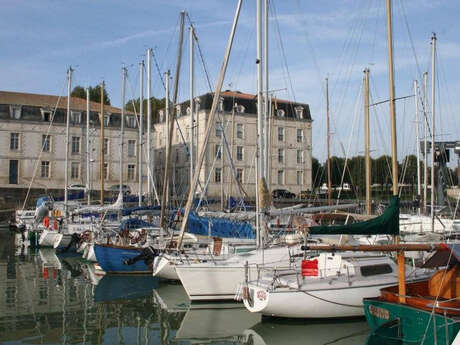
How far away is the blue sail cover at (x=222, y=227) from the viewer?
82.4 ft

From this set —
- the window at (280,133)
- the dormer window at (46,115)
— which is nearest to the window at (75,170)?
the dormer window at (46,115)

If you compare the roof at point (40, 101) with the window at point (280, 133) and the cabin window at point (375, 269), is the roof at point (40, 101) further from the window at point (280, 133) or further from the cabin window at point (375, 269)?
the cabin window at point (375, 269)

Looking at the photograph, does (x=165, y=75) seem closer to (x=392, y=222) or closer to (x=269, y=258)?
(x=269, y=258)

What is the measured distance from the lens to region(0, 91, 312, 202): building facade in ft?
197

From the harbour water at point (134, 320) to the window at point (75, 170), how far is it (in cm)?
3983

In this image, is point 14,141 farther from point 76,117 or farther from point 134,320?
point 134,320

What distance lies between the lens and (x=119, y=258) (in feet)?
81.0

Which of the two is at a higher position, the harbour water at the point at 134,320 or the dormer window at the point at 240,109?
the dormer window at the point at 240,109

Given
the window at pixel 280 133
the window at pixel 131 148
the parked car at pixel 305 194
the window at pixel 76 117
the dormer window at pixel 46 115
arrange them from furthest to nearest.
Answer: the window at pixel 280 133 → the window at pixel 131 148 → the parked car at pixel 305 194 → the window at pixel 76 117 → the dormer window at pixel 46 115

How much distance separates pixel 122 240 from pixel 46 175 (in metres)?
38.9

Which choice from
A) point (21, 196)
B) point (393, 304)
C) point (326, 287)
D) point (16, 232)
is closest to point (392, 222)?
point (393, 304)

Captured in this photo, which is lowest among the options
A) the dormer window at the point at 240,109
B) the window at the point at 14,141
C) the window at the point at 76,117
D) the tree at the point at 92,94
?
the window at the point at 14,141

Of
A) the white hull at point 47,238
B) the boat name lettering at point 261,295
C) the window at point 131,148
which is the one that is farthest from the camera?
the window at point 131,148

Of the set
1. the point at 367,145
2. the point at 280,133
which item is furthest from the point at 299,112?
the point at 367,145
